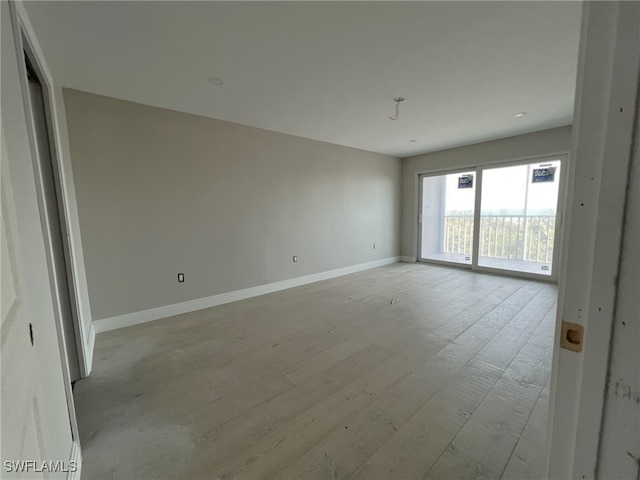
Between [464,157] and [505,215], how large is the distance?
1.43 metres

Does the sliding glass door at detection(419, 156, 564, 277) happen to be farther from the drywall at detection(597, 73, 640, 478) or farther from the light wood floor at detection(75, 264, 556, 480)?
the drywall at detection(597, 73, 640, 478)

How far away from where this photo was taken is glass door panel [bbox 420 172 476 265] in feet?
18.5

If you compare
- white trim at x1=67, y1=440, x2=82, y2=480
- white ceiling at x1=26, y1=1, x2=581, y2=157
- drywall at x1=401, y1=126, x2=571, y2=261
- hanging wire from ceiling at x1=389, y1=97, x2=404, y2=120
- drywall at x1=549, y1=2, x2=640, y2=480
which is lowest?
white trim at x1=67, y1=440, x2=82, y2=480

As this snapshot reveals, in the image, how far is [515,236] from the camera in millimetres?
5152

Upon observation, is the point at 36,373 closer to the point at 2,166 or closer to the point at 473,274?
→ the point at 2,166

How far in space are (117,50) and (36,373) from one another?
2.20 metres

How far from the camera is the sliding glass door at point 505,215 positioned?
4.52 meters

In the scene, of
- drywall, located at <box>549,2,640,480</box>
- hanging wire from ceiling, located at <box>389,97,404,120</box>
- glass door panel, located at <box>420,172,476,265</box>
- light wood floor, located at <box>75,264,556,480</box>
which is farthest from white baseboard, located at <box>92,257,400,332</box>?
drywall, located at <box>549,2,640,480</box>

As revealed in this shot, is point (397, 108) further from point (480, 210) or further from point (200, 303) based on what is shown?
point (200, 303)

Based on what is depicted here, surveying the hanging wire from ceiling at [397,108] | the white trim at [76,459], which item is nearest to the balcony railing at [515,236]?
the hanging wire from ceiling at [397,108]

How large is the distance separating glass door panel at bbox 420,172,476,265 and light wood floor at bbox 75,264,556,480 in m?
2.94

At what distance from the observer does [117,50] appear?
6.32 feet

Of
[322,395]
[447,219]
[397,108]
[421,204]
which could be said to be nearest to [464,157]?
[421,204]

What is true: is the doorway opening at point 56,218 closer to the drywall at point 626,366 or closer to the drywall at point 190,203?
the drywall at point 190,203
